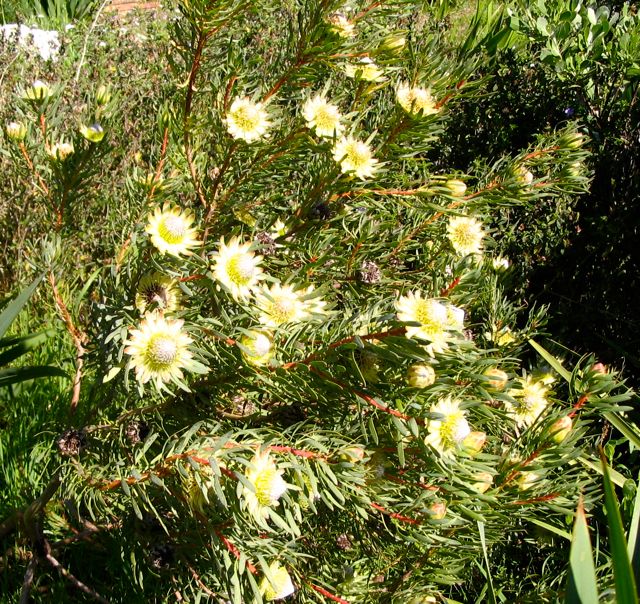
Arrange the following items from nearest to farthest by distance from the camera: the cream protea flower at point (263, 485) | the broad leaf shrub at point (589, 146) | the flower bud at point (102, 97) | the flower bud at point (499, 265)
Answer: the cream protea flower at point (263, 485)
the flower bud at point (102, 97)
the flower bud at point (499, 265)
the broad leaf shrub at point (589, 146)

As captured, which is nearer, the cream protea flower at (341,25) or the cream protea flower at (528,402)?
the cream protea flower at (341,25)

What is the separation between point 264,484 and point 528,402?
639mm

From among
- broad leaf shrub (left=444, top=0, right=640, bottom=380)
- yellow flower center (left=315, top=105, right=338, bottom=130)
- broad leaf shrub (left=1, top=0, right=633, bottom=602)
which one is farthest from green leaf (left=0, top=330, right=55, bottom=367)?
broad leaf shrub (left=444, top=0, right=640, bottom=380)

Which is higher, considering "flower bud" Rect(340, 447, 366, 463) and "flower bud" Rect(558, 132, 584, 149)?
"flower bud" Rect(558, 132, 584, 149)

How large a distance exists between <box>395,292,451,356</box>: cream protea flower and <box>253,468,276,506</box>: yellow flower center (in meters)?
0.27

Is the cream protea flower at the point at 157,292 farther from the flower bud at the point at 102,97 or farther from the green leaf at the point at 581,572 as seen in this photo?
the green leaf at the point at 581,572

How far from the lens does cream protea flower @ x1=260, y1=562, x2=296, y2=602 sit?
1.07m

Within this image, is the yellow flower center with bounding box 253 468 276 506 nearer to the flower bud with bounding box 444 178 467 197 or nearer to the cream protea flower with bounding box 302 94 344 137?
the cream protea flower with bounding box 302 94 344 137

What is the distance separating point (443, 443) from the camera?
951mm

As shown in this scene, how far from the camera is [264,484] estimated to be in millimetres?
894

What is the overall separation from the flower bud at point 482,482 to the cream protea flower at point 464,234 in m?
0.50

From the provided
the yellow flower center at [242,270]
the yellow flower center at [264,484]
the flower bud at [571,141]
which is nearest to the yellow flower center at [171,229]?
the yellow flower center at [242,270]

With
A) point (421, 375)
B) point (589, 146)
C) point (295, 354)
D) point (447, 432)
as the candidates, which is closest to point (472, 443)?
point (447, 432)

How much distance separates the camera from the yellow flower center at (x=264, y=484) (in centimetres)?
89
